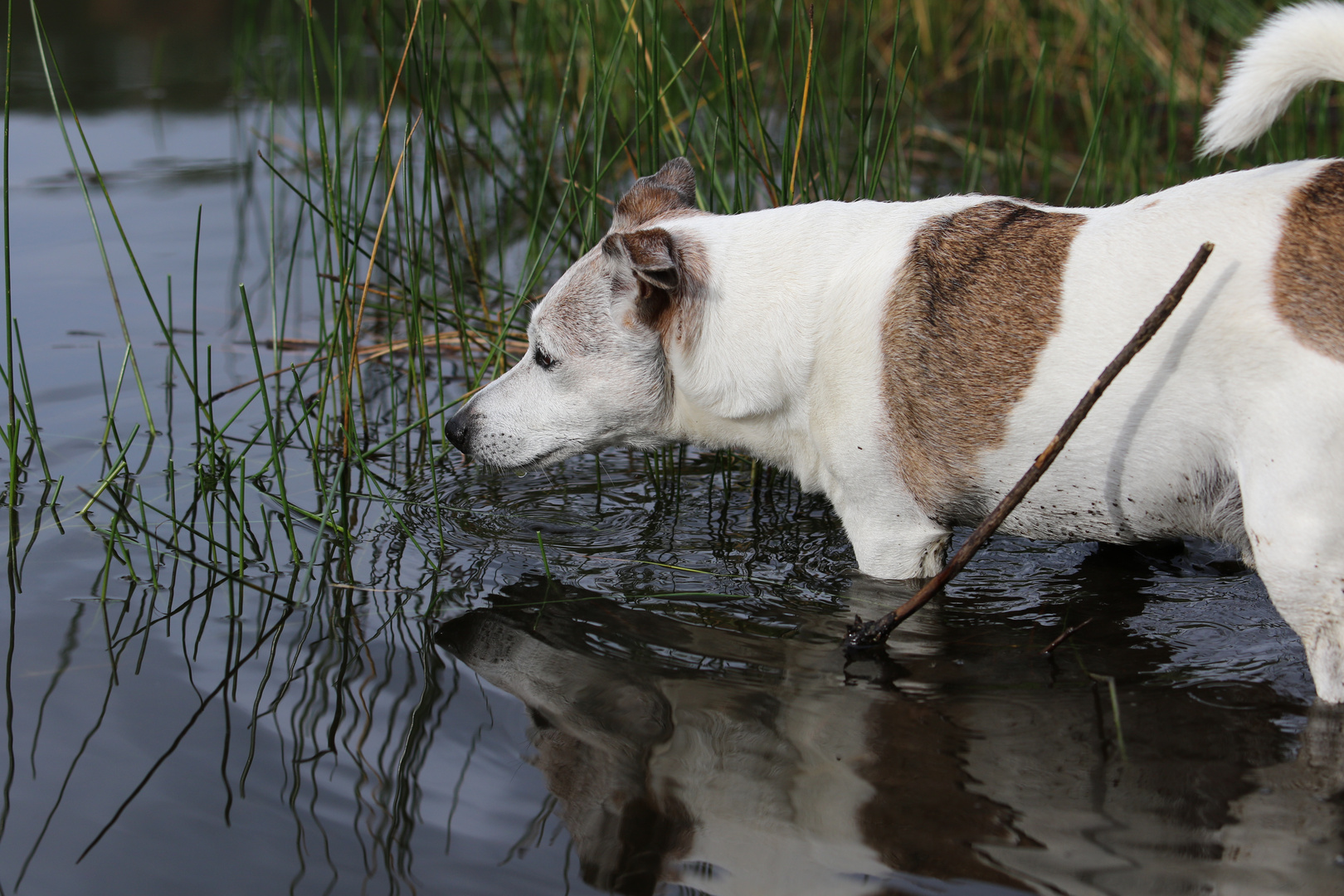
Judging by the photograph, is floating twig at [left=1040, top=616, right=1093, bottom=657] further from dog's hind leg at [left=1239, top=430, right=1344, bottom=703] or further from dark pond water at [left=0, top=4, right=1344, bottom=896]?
dog's hind leg at [left=1239, top=430, right=1344, bottom=703]

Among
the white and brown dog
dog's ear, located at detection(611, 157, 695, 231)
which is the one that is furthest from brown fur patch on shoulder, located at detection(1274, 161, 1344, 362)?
dog's ear, located at detection(611, 157, 695, 231)

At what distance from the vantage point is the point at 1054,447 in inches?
116

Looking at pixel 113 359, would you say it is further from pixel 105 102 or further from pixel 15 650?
pixel 105 102

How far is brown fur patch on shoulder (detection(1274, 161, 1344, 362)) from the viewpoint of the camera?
2730 millimetres

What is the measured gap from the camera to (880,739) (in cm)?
301

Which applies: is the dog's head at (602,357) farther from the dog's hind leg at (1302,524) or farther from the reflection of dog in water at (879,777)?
the dog's hind leg at (1302,524)

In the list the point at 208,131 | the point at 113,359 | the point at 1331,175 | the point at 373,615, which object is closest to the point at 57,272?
the point at 113,359

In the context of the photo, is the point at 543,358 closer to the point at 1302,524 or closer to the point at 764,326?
the point at 764,326

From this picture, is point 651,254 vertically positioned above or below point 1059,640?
above

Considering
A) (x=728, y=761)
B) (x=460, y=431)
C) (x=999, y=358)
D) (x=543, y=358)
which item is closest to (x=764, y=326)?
(x=999, y=358)

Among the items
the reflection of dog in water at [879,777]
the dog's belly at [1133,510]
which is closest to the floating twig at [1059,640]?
the reflection of dog in water at [879,777]

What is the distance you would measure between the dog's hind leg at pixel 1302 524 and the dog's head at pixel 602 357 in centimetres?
162

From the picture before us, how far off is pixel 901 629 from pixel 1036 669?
1.41 ft

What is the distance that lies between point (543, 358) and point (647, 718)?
130 centimetres
